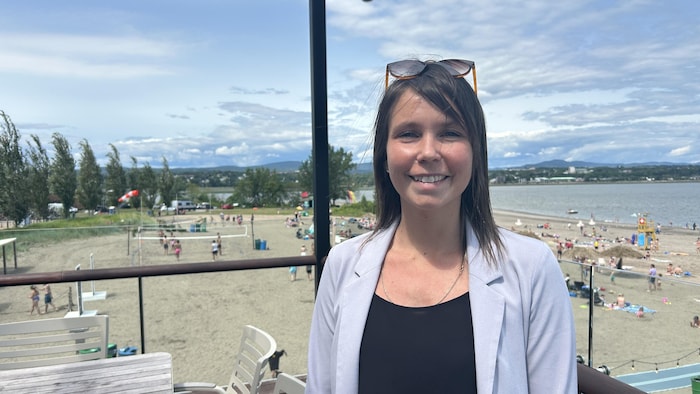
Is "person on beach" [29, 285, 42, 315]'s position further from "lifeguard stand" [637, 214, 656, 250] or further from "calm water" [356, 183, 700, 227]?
"lifeguard stand" [637, 214, 656, 250]

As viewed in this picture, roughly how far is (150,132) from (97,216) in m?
28.7

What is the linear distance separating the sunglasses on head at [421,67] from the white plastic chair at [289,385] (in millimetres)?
961

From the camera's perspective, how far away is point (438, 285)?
96 centimetres

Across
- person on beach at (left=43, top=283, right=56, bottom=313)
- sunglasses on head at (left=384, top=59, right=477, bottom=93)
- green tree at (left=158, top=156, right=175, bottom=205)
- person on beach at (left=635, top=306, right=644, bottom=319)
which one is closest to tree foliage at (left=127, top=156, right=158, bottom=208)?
green tree at (left=158, top=156, right=175, bottom=205)

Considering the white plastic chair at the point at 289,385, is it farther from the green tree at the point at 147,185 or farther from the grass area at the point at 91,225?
the green tree at the point at 147,185

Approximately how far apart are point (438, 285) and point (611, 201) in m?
88.9

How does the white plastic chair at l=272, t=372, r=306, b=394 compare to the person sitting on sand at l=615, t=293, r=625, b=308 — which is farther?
the person sitting on sand at l=615, t=293, r=625, b=308

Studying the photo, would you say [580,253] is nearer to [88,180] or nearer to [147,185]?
[147,185]

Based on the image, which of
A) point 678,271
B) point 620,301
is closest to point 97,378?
point 620,301

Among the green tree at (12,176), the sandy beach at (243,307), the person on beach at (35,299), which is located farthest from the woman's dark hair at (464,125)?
the green tree at (12,176)

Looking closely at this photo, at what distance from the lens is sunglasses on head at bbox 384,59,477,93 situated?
998 millimetres

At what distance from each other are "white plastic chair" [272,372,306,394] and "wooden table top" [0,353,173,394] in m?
0.51

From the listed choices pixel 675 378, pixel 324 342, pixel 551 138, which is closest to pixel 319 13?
pixel 324 342

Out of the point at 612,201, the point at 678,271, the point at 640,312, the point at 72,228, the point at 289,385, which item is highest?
the point at 289,385
